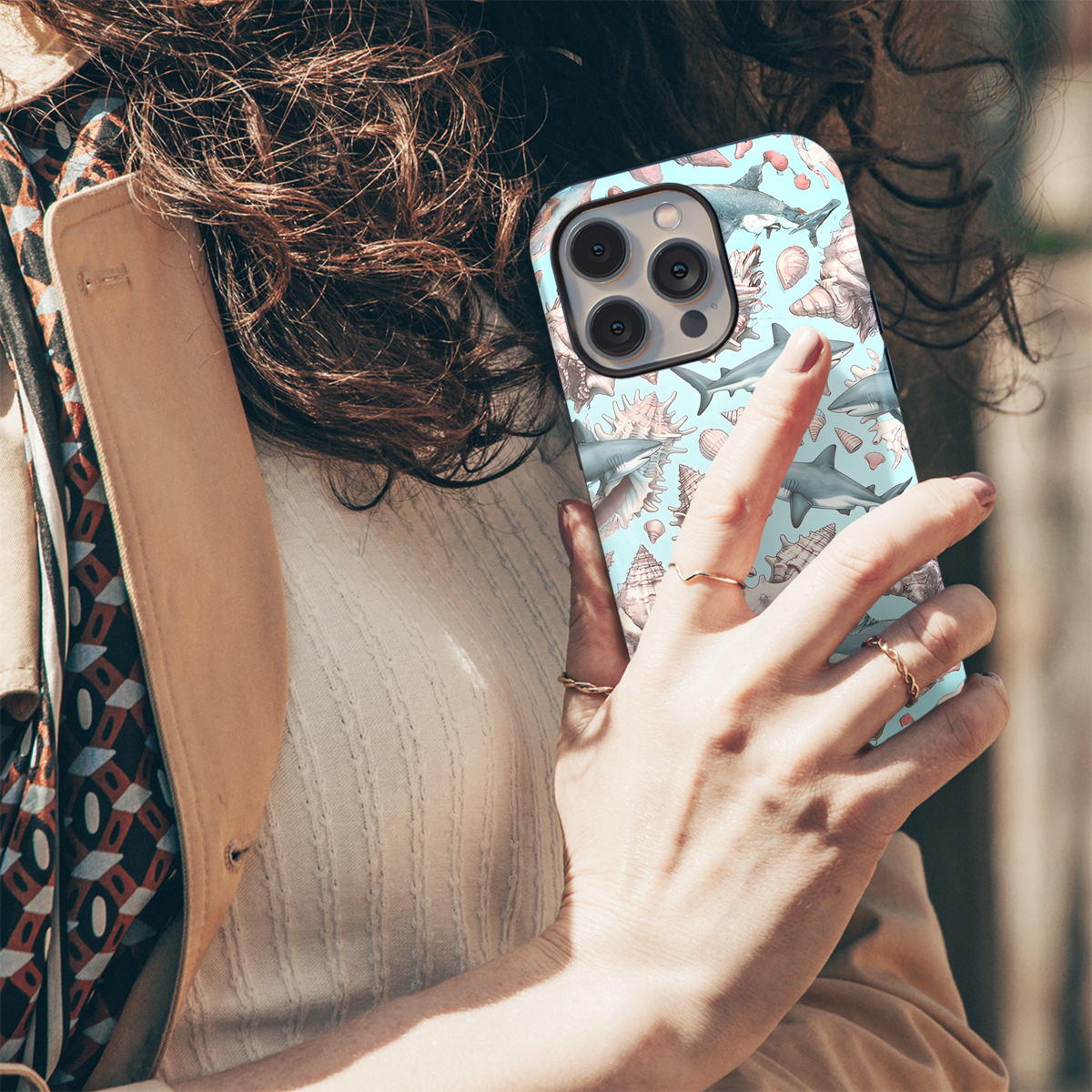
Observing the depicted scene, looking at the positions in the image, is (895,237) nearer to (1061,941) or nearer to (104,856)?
(104,856)

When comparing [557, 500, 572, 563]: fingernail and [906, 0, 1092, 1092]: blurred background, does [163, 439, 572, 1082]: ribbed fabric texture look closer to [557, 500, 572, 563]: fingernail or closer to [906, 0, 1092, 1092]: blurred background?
[557, 500, 572, 563]: fingernail

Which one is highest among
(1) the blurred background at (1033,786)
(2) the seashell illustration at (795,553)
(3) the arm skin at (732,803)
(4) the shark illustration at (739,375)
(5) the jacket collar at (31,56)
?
(5) the jacket collar at (31,56)

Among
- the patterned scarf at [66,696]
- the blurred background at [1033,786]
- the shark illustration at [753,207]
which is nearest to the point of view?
the patterned scarf at [66,696]

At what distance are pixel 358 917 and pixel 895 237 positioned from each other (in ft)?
3.05

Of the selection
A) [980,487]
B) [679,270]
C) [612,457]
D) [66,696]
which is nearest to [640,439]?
[612,457]

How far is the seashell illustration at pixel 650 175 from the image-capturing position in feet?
2.00

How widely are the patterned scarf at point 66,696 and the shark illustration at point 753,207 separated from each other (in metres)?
0.42

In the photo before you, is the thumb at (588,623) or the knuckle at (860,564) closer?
the knuckle at (860,564)

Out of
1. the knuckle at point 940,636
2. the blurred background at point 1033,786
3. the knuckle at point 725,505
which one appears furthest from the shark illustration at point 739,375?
the blurred background at point 1033,786

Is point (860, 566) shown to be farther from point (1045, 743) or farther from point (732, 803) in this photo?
point (1045, 743)

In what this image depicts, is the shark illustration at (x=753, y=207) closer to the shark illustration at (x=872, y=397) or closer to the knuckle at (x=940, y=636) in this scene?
the shark illustration at (x=872, y=397)

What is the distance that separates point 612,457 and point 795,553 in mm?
153

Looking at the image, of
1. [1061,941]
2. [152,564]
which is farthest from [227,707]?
[1061,941]

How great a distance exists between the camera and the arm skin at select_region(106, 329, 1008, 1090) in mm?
507
